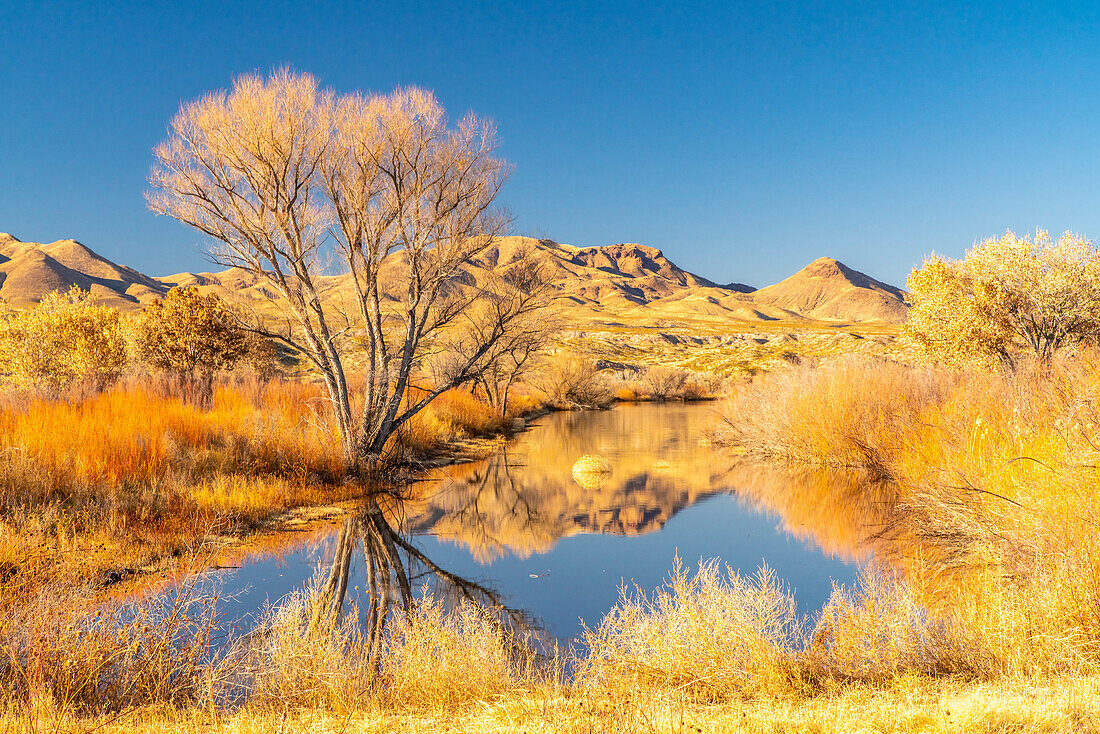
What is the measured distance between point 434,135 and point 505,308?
4.32 m

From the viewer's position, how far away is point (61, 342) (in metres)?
20.3

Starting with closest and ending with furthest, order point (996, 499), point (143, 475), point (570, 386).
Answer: point (996, 499), point (143, 475), point (570, 386)

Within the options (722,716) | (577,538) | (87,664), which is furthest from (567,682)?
(577,538)

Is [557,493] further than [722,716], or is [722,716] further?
[557,493]

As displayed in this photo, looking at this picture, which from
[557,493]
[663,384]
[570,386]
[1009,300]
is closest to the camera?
[557,493]

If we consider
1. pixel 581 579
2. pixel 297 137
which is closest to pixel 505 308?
pixel 297 137

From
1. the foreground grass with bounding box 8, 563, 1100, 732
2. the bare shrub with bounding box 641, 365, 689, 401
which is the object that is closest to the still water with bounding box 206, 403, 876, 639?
the foreground grass with bounding box 8, 563, 1100, 732

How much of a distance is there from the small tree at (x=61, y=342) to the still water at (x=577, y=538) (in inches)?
494

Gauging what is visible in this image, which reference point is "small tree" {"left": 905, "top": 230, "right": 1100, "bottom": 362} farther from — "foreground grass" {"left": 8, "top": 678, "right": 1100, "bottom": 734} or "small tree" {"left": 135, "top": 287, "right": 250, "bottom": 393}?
"small tree" {"left": 135, "top": 287, "right": 250, "bottom": 393}

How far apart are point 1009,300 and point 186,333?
86.7 ft

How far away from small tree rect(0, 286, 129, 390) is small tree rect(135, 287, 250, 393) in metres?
1.12

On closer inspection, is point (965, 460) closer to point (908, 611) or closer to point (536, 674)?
point (908, 611)

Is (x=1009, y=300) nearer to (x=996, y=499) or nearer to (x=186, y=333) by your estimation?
(x=996, y=499)

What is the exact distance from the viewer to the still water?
848cm
